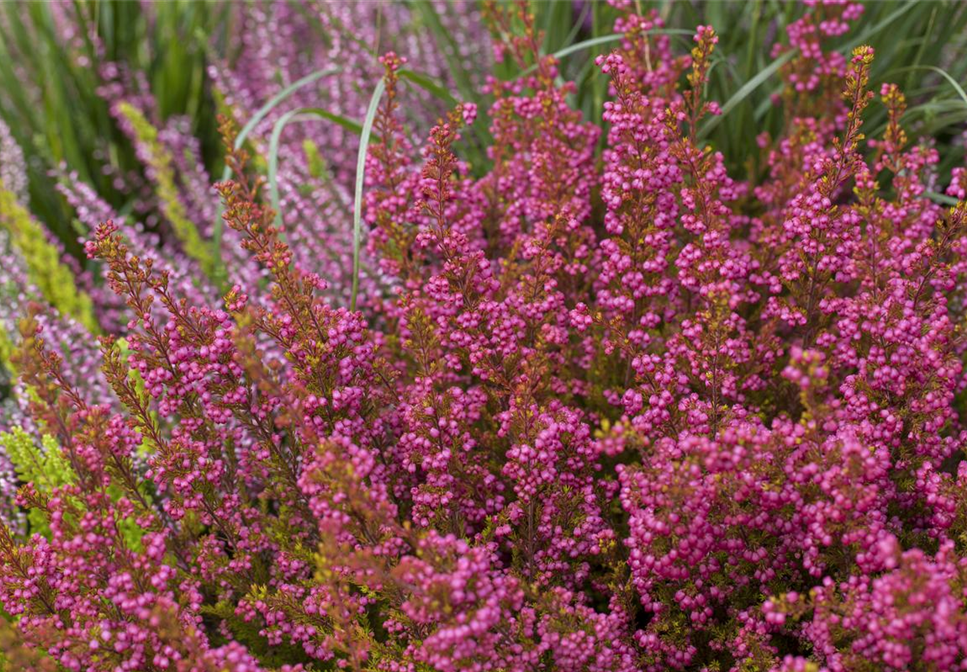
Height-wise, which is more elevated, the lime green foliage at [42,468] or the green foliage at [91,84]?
the green foliage at [91,84]

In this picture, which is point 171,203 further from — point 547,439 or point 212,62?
point 547,439

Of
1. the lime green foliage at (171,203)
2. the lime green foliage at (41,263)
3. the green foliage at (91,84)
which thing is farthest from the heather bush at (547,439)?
the green foliage at (91,84)

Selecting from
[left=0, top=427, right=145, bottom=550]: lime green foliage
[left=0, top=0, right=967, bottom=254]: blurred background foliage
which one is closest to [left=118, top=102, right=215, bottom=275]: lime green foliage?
[left=0, top=0, right=967, bottom=254]: blurred background foliage

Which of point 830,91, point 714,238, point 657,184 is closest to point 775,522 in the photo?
point 714,238

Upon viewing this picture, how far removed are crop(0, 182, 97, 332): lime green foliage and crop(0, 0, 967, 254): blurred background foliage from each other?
0.27 m

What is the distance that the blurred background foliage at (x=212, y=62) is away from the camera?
11.2ft

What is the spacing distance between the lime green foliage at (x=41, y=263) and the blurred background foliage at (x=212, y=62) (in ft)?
0.89

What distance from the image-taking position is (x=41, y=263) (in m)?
3.42

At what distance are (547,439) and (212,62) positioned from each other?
3.30 meters

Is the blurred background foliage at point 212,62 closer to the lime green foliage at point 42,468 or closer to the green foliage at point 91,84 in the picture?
the green foliage at point 91,84

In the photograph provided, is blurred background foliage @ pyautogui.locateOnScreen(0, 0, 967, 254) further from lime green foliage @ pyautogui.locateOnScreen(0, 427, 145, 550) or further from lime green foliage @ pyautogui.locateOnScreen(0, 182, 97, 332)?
lime green foliage @ pyautogui.locateOnScreen(0, 427, 145, 550)

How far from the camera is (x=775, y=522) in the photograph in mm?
1947

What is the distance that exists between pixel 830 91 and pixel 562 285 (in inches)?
49.1

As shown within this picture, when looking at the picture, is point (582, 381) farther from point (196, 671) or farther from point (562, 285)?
point (196, 671)
